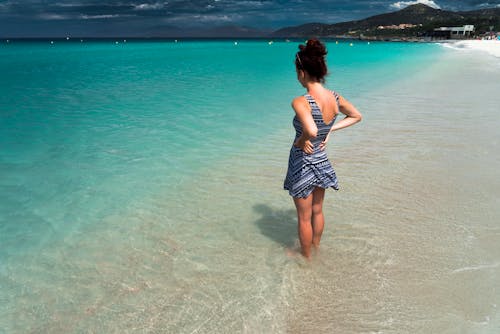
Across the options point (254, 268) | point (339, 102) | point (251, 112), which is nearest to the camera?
point (339, 102)

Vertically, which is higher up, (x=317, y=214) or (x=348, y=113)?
(x=348, y=113)

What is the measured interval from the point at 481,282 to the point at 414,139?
604cm

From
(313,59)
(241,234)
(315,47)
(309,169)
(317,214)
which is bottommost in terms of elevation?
(241,234)

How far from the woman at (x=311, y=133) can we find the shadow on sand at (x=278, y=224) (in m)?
0.64

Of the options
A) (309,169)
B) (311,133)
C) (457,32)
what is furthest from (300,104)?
(457,32)

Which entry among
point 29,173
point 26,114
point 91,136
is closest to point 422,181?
point 29,173

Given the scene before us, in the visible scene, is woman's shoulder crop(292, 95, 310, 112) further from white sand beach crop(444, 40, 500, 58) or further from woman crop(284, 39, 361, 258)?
white sand beach crop(444, 40, 500, 58)

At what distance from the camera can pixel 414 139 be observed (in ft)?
30.5

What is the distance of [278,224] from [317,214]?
1.19 metres

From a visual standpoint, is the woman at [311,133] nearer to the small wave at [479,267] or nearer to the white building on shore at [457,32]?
the small wave at [479,267]

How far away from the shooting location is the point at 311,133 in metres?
3.32

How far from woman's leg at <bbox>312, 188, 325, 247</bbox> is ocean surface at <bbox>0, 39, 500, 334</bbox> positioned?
0.21 meters

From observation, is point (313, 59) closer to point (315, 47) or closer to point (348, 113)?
point (315, 47)

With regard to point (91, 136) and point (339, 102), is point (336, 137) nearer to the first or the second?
point (339, 102)
